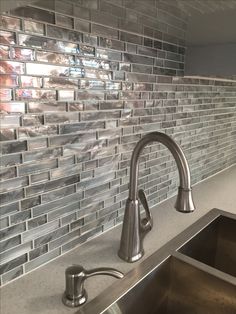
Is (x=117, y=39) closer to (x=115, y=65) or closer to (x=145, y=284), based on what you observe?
(x=115, y=65)

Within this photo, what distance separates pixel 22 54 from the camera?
68 centimetres

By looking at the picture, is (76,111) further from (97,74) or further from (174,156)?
(174,156)

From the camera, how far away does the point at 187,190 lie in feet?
2.25

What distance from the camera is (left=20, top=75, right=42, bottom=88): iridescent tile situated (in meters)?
0.69

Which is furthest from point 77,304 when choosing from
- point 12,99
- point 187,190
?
point 12,99

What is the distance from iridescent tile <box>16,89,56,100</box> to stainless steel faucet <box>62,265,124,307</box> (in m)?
0.44

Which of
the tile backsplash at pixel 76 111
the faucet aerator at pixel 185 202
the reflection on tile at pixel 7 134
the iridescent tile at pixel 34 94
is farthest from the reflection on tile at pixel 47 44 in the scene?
the faucet aerator at pixel 185 202

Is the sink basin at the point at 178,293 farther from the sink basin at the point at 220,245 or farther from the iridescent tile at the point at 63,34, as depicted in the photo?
the iridescent tile at the point at 63,34

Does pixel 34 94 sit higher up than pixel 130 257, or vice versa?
pixel 34 94

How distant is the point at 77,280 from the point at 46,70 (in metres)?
0.54

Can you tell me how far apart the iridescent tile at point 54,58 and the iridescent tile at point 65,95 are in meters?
0.08

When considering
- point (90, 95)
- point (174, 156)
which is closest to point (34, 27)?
point (90, 95)

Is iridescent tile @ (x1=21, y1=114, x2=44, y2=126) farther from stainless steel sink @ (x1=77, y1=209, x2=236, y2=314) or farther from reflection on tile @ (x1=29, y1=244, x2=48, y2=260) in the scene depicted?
stainless steel sink @ (x1=77, y1=209, x2=236, y2=314)

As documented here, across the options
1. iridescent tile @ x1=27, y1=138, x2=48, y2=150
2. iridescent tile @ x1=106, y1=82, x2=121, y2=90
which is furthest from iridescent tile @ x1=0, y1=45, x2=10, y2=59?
iridescent tile @ x1=106, y1=82, x2=121, y2=90
